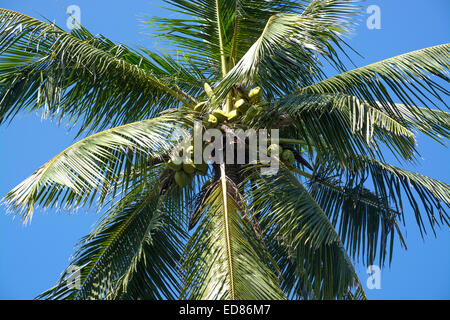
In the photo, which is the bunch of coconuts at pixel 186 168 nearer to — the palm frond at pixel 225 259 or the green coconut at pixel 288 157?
the palm frond at pixel 225 259

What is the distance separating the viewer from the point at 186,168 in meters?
7.21

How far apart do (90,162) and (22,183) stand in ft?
2.00

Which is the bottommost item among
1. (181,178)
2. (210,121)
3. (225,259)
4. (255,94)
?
(225,259)

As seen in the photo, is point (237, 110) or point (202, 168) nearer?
point (202, 168)

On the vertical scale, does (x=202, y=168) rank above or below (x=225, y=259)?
above

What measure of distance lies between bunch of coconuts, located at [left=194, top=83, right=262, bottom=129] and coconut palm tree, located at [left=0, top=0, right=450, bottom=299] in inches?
0.6

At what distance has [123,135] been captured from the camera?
692 cm

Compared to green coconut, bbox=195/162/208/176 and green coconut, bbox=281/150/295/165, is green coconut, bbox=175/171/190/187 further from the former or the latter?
green coconut, bbox=281/150/295/165

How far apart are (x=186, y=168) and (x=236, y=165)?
58cm

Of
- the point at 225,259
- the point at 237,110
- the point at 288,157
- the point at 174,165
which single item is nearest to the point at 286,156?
the point at 288,157

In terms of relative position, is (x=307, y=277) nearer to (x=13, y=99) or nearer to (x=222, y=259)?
(x=222, y=259)

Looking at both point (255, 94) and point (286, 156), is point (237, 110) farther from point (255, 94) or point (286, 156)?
point (286, 156)

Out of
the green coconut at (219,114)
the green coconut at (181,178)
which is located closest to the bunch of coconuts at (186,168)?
the green coconut at (181,178)

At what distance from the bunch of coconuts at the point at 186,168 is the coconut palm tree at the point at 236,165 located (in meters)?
0.02
